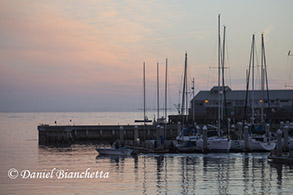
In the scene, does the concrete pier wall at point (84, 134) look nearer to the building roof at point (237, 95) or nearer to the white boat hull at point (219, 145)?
the white boat hull at point (219, 145)

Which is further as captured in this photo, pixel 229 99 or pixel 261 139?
pixel 229 99

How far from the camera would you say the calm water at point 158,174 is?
34.9 meters

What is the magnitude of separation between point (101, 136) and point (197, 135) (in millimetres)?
22984

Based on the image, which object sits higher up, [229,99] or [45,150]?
[229,99]

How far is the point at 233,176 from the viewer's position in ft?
132

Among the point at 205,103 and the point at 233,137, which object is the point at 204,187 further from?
the point at 205,103

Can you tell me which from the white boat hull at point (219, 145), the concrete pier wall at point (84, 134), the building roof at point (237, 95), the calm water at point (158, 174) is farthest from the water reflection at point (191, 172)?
the building roof at point (237, 95)

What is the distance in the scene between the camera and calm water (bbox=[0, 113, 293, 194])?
115 ft

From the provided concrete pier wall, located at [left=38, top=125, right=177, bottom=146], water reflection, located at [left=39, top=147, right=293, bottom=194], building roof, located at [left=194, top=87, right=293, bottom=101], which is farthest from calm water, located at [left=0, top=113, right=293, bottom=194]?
building roof, located at [left=194, top=87, right=293, bottom=101]

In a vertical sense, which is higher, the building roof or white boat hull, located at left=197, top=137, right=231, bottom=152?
the building roof

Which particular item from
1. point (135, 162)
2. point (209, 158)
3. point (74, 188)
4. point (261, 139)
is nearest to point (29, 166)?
point (135, 162)

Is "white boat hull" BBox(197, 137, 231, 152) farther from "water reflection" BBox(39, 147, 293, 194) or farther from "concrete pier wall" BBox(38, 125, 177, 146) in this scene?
"concrete pier wall" BBox(38, 125, 177, 146)

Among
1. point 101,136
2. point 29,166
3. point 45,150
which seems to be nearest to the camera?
point 29,166

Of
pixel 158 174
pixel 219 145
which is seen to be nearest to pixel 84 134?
pixel 219 145
